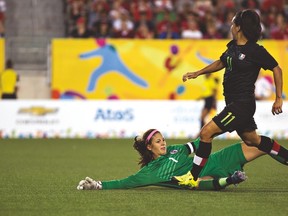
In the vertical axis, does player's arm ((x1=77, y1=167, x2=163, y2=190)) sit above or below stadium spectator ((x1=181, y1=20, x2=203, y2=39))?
below

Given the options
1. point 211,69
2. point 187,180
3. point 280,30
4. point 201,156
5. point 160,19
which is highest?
point 211,69

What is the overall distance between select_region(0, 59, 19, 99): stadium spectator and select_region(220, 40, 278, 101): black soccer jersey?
13321mm

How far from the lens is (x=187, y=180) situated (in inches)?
396

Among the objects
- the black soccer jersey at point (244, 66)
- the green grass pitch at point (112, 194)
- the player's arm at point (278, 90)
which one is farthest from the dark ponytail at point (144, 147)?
the player's arm at point (278, 90)

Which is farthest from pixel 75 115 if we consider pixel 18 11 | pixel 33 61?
pixel 18 11

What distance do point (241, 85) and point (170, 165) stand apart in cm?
122

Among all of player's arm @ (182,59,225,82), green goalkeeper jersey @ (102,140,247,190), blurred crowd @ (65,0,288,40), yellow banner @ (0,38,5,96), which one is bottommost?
yellow banner @ (0,38,5,96)

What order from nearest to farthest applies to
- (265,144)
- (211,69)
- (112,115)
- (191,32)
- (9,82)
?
(265,144)
(211,69)
(112,115)
(9,82)
(191,32)

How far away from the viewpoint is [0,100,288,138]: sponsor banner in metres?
22.4

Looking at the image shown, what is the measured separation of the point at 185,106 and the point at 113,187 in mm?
12688

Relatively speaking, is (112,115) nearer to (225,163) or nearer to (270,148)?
(225,163)

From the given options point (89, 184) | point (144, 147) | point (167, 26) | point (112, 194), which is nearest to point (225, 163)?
point (144, 147)

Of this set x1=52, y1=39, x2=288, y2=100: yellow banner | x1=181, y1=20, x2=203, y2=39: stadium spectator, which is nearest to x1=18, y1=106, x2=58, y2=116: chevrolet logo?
x1=52, y1=39, x2=288, y2=100: yellow banner

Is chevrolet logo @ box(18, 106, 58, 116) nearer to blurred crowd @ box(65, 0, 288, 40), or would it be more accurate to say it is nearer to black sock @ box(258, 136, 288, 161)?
blurred crowd @ box(65, 0, 288, 40)
